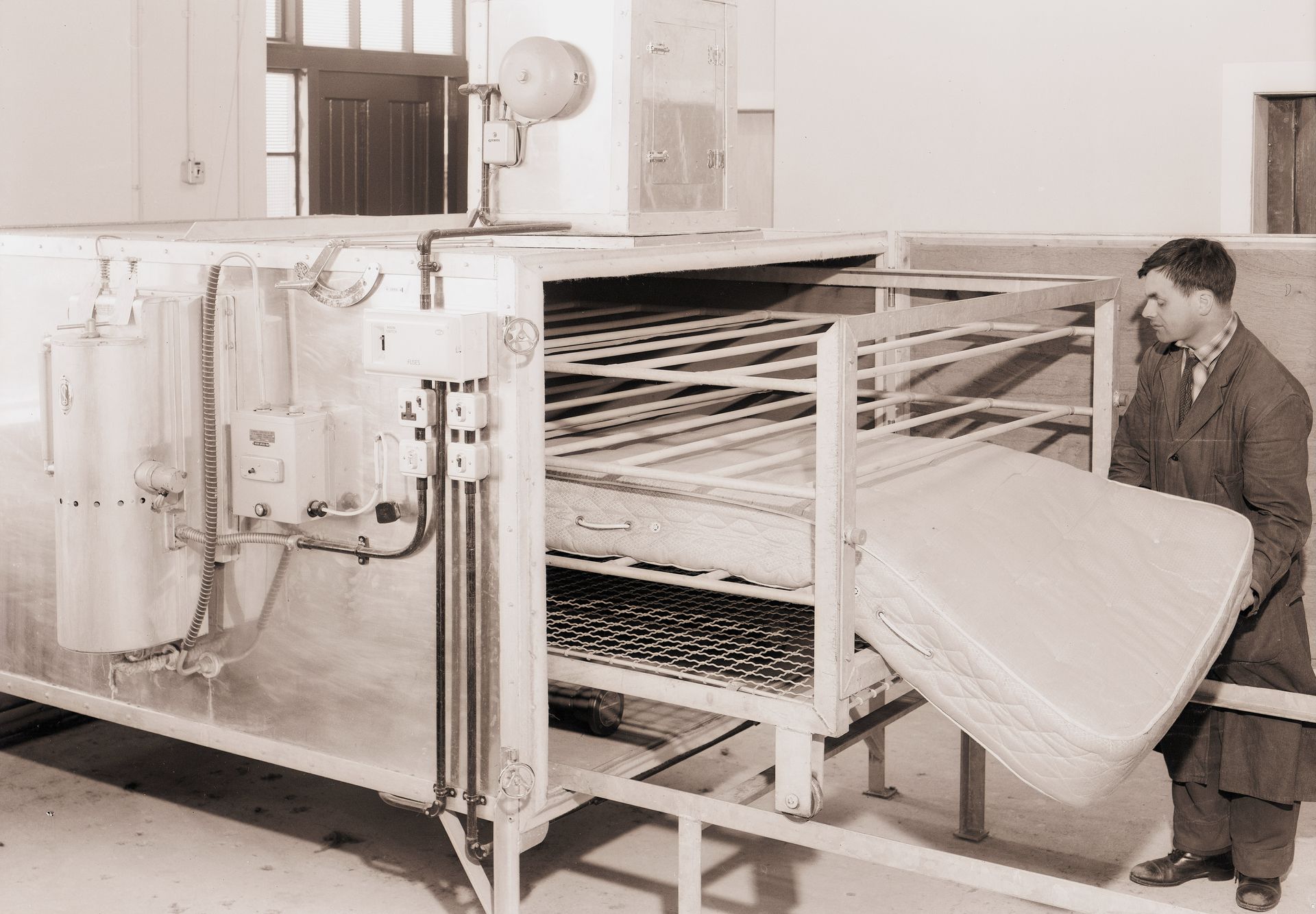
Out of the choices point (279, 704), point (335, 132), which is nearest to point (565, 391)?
point (279, 704)

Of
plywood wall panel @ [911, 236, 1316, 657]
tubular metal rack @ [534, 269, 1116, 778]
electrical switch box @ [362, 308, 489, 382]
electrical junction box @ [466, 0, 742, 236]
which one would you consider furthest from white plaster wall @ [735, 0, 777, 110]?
electrical switch box @ [362, 308, 489, 382]

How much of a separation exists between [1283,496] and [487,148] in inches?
73.9

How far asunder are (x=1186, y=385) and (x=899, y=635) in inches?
48.7

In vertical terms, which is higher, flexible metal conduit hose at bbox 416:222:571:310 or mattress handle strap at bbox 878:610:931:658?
flexible metal conduit hose at bbox 416:222:571:310

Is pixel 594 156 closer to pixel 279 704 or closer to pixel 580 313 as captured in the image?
pixel 580 313

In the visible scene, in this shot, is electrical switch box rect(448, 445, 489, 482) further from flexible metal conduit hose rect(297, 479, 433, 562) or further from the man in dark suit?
the man in dark suit

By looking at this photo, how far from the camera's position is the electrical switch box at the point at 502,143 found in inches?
A: 127

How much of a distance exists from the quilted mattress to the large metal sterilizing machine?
5cm

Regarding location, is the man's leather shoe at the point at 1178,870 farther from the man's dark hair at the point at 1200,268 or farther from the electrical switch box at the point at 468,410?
the electrical switch box at the point at 468,410

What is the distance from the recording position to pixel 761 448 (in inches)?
122

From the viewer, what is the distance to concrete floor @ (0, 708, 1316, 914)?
3143 millimetres

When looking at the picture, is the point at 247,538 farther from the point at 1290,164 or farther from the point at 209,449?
the point at 1290,164

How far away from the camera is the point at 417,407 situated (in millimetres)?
2514

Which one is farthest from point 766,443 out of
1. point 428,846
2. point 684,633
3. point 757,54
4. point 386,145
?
point 386,145
